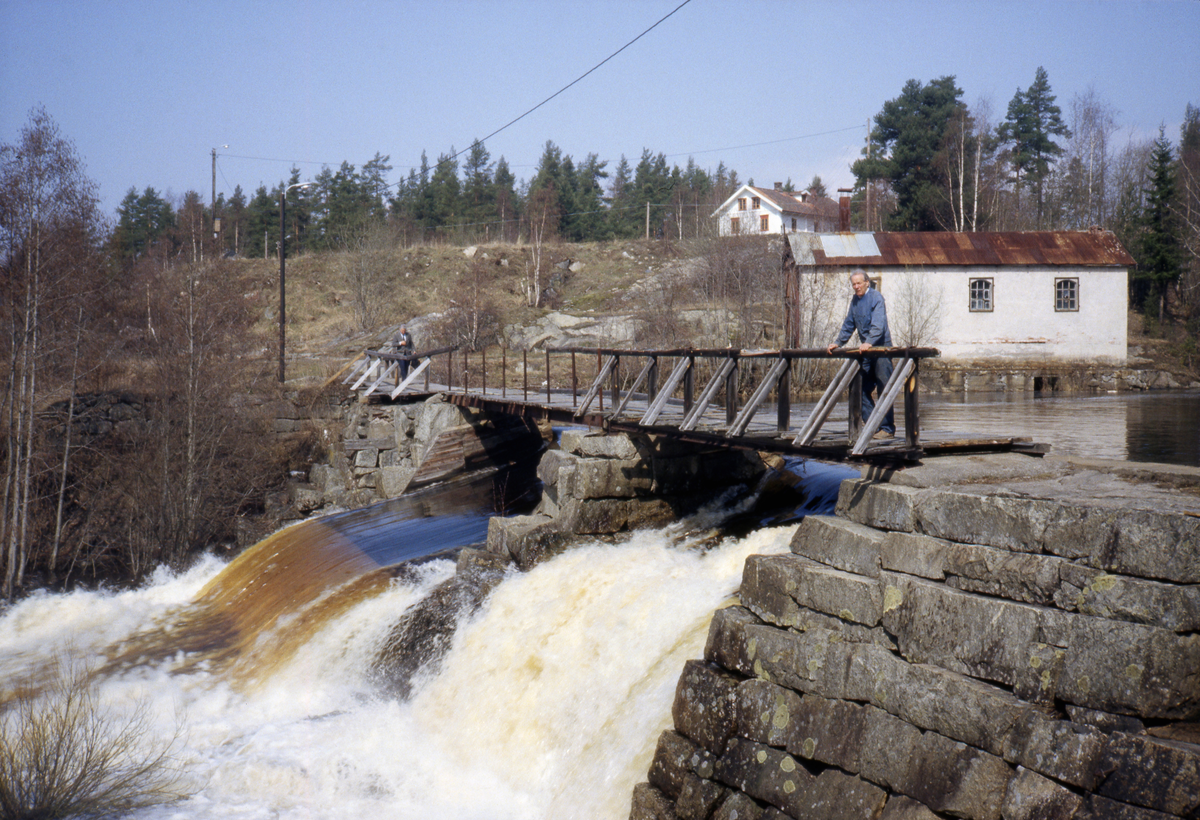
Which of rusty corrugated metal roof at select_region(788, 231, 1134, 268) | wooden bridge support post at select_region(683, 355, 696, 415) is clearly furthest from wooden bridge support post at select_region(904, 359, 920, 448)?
rusty corrugated metal roof at select_region(788, 231, 1134, 268)

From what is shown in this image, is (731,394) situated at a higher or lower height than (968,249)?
lower

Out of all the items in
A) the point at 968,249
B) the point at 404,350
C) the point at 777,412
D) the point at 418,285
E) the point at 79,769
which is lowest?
the point at 79,769

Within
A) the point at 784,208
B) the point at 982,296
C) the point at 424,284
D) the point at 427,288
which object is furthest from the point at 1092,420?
the point at 784,208

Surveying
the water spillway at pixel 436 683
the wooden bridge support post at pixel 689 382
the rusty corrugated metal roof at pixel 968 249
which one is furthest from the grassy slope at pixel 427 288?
the wooden bridge support post at pixel 689 382

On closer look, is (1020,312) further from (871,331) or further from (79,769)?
(79,769)

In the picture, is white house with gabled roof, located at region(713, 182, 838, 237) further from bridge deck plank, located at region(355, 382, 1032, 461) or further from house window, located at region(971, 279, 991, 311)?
bridge deck plank, located at region(355, 382, 1032, 461)

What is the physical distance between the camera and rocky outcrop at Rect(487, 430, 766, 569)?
34.0 ft

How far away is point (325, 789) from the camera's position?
7.48 metres

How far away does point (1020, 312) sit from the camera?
28.8m

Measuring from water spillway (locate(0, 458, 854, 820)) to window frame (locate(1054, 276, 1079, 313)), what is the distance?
23.6 metres

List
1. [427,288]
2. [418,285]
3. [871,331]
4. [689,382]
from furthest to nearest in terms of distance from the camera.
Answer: [418,285]
[427,288]
[689,382]
[871,331]

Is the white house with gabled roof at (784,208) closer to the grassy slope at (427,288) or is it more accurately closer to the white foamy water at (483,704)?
the grassy slope at (427,288)

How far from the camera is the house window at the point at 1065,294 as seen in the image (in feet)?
94.4

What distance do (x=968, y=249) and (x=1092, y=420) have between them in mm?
14768
